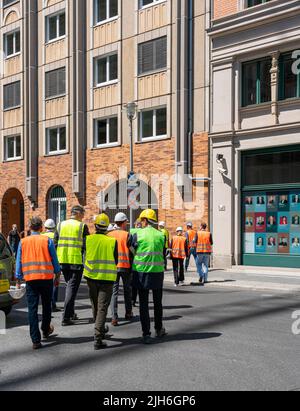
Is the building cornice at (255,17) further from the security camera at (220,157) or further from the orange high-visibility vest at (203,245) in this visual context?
the orange high-visibility vest at (203,245)

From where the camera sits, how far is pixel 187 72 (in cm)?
1972

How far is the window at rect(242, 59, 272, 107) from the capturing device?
1794 cm

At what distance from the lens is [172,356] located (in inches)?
253

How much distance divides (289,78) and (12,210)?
18045 mm

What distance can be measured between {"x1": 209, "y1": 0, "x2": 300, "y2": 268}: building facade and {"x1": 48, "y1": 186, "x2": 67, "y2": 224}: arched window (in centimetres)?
901

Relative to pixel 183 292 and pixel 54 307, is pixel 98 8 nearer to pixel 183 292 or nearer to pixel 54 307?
pixel 183 292

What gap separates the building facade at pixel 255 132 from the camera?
17.2m

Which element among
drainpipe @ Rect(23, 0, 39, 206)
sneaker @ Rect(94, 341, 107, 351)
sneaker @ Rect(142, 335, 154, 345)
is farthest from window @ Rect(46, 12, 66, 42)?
sneaker @ Rect(94, 341, 107, 351)

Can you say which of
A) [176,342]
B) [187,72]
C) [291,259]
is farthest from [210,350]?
[187,72]

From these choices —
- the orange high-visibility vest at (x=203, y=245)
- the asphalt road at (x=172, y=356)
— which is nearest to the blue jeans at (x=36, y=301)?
the asphalt road at (x=172, y=356)

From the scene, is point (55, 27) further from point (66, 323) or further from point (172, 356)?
point (172, 356)

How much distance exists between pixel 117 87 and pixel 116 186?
4.32m

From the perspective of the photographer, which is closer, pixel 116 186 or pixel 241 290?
pixel 241 290
